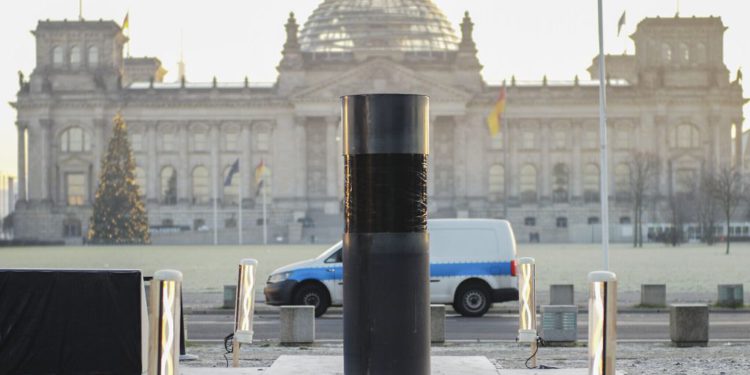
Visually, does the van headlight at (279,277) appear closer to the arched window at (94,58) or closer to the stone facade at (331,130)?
the stone facade at (331,130)

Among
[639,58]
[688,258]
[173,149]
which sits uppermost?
[639,58]

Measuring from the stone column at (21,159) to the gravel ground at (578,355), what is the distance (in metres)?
125

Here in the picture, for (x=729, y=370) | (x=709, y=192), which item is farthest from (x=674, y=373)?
(x=709, y=192)

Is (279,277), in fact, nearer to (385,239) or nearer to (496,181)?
(385,239)

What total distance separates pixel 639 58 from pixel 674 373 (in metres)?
130

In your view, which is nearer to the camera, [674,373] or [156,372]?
[156,372]

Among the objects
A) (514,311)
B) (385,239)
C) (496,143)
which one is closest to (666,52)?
(496,143)

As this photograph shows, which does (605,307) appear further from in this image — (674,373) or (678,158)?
(678,158)

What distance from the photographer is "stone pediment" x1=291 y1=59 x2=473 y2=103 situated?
140 meters

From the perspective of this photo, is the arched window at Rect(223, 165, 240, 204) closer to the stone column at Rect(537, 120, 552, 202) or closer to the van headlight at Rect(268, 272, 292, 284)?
the stone column at Rect(537, 120, 552, 202)

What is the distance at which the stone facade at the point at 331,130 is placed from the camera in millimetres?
140125

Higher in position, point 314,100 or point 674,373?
point 314,100

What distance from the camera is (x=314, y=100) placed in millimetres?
140375

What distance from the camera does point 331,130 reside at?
5571 inches
